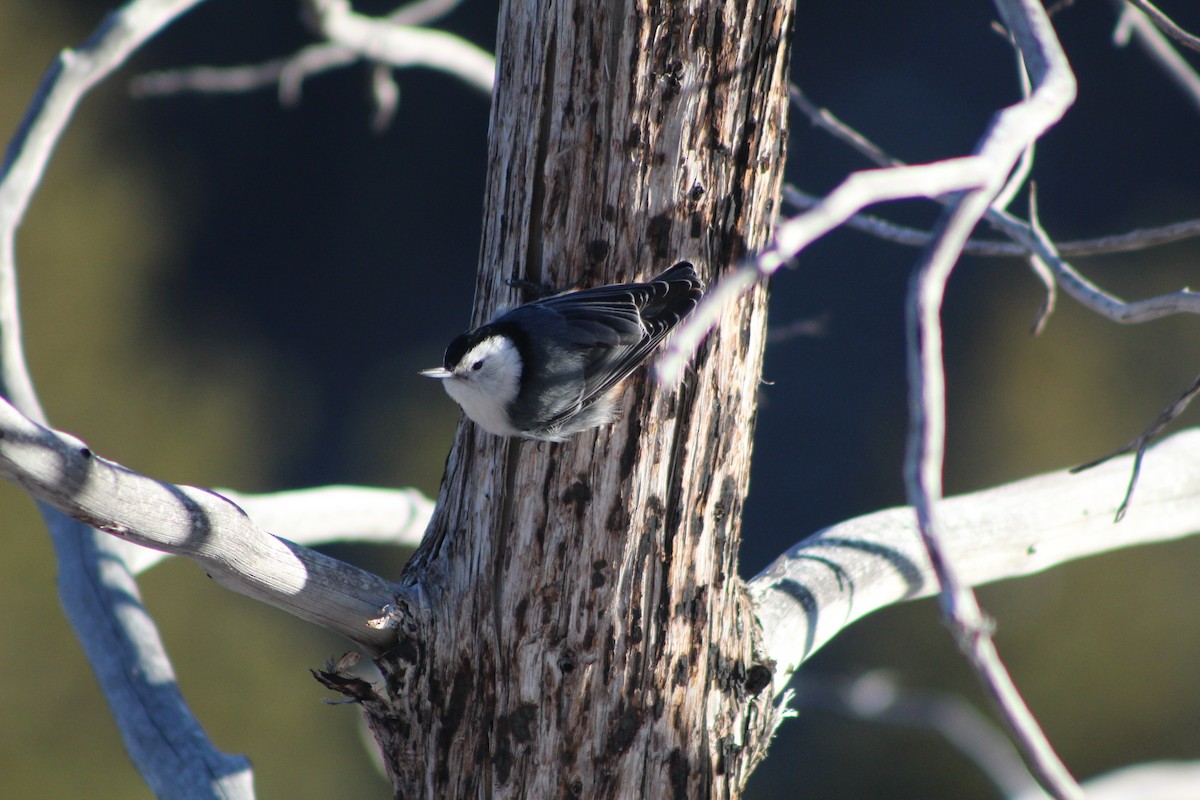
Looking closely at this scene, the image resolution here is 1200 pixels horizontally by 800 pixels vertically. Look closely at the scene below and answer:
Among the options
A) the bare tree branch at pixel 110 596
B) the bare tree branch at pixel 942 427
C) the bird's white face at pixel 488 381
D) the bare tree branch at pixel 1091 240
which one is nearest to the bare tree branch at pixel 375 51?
the bare tree branch at pixel 110 596

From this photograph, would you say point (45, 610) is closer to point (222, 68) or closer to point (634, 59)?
point (222, 68)

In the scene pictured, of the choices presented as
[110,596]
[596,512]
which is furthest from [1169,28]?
[110,596]

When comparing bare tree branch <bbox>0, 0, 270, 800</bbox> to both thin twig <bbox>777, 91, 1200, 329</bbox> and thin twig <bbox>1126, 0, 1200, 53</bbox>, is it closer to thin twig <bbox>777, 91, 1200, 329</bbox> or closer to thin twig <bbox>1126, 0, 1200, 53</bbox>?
thin twig <bbox>777, 91, 1200, 329</bbox>

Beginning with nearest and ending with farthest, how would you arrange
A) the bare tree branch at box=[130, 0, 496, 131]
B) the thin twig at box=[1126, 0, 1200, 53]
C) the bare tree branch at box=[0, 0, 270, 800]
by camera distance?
the thin twig at box=[1126, 0, 1200, 53], the bare tree branch at box=[0, 0, 270, 800], the bare tree branch at box=[130, 0, 496, 131]

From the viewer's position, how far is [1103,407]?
3404 millimetres

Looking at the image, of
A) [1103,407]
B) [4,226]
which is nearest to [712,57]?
[4,226]

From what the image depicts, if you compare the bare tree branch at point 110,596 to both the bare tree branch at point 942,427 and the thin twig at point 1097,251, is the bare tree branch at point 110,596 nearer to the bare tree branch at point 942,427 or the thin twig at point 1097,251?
the bare tree branch at point 942,427

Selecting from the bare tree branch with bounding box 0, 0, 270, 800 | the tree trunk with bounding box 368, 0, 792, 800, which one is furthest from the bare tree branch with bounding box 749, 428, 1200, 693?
the bare tree branch with bounding box 0, 0, 270, 800

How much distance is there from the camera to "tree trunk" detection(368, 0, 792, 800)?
0.98 m

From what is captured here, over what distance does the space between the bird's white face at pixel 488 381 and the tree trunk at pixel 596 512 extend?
0.09 feet

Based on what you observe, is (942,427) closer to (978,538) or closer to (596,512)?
(596,512)

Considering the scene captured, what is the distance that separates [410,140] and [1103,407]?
263 centimetres

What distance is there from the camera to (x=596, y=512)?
1000 mm

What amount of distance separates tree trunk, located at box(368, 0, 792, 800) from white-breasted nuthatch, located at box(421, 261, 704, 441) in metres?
0.02
